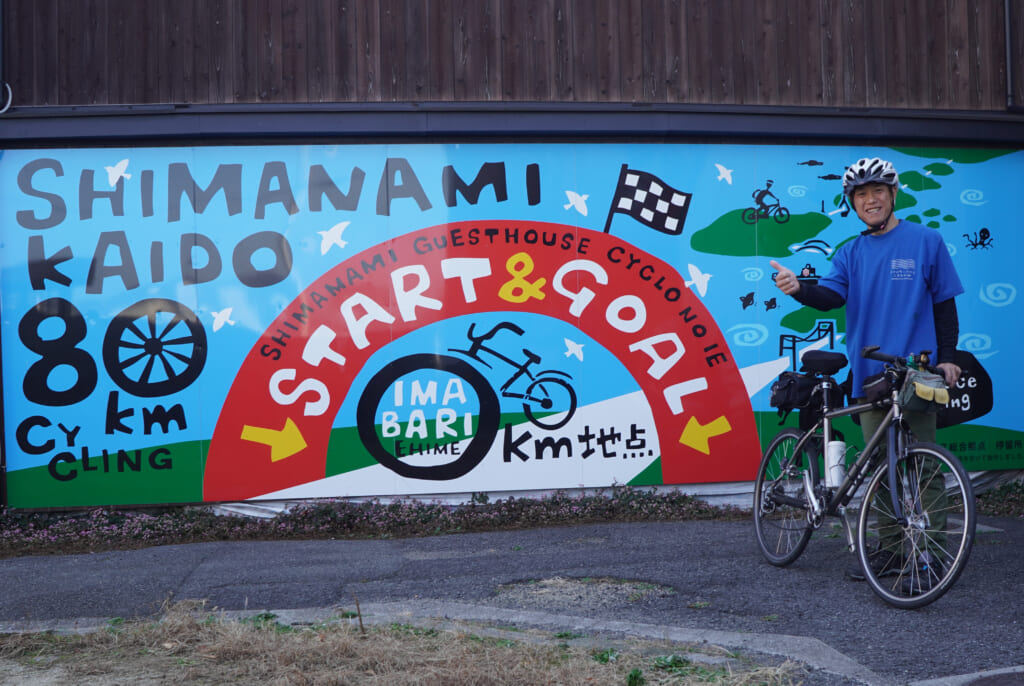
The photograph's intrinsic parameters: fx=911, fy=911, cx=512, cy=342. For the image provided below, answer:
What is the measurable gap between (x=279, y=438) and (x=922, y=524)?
15.8ft

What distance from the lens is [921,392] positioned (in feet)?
13.8

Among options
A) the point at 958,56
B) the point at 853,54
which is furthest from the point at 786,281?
the point at 958,56

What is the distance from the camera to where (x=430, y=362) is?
7328 millimetres

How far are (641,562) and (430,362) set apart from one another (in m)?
2.70

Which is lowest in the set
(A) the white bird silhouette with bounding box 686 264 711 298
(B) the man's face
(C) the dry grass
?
(C) the dry grass

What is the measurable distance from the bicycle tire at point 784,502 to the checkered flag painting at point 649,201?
2881 millimetres

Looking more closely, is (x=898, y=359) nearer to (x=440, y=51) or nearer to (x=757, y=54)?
(x=757, y=54)

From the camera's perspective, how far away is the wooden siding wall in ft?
23.8

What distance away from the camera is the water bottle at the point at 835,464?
4.62m

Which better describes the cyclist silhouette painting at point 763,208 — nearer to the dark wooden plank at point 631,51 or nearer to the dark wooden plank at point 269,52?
the dark wooden plank at point 631,51

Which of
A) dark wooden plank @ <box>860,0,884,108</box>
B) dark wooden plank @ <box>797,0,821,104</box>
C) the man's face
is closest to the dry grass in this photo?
the man's face

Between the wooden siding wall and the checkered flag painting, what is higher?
the wooden siding wall

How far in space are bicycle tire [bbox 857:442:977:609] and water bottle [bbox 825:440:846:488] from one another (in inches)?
11.4

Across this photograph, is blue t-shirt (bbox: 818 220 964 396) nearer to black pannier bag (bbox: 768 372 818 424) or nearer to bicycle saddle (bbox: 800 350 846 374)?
bicycle saddle (bbox: 800 350 846 374)
